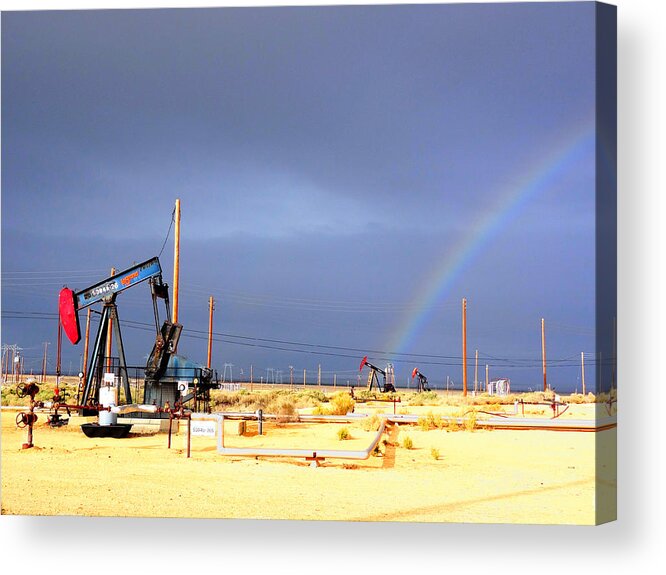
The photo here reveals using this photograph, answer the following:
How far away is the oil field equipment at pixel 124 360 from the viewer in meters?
14.6

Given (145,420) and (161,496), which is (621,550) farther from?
(145,420)

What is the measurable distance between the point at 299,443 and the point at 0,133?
642cm

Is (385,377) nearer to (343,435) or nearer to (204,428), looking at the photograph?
(343,435)

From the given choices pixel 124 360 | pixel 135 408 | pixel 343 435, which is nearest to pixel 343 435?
pixel 343 435

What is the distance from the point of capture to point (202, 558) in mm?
10234

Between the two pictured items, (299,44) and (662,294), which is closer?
(662,294)

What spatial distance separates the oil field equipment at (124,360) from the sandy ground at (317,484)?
1752 mm

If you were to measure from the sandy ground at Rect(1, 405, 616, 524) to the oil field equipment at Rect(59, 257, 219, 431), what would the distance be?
5.75 ft

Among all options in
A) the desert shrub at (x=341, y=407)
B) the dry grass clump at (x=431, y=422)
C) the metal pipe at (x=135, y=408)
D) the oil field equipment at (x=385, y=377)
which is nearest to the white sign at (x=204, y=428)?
the metal pipe at (x=135, y=408)

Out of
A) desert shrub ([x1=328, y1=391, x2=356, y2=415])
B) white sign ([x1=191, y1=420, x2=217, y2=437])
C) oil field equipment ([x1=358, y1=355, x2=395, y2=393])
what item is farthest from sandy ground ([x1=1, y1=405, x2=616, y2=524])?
oil field equipment ([x1=358, y1=355, x2=395, y2=393])

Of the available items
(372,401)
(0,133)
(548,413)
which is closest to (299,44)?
(0,133)

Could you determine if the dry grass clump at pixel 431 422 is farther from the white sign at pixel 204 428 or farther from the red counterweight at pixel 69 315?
the red counterweight at pixel 69 315

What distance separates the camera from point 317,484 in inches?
442

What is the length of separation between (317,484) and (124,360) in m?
5.80
